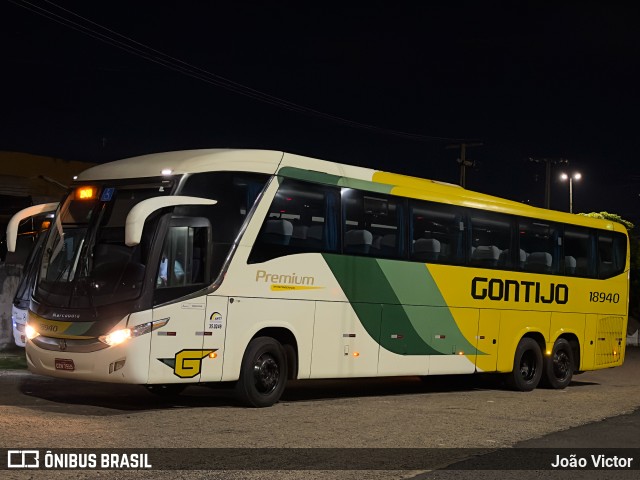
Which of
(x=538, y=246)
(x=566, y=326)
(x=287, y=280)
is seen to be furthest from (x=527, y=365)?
(x=287, y=280)

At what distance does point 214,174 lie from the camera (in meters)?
13.8

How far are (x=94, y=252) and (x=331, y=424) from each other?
371 centimetres

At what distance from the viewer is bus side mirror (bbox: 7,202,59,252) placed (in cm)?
1402

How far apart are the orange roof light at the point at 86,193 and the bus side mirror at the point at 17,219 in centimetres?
80

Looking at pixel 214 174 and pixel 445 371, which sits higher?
pixel 214 174

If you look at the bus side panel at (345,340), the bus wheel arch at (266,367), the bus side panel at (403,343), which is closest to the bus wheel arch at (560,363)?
the bus side panel at (403,343)

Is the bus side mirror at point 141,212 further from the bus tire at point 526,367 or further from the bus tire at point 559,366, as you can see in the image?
the bus tire at point 559,366

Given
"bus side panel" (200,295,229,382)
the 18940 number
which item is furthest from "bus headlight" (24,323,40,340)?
the 18940 number

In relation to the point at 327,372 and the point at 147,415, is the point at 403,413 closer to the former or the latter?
the point at 327,372

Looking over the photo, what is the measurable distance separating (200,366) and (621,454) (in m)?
5.34

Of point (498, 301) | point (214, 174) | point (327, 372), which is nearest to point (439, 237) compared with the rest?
point (498, 301)

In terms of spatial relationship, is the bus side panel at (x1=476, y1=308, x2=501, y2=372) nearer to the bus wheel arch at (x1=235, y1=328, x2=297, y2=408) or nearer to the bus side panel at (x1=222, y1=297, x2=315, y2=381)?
the bus side panel at (x1=222, y1=297, x2=315, y2=381)

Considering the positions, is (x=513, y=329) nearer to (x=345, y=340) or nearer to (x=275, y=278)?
(x=345, y=340)

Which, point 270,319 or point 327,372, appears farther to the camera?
point 327,372
